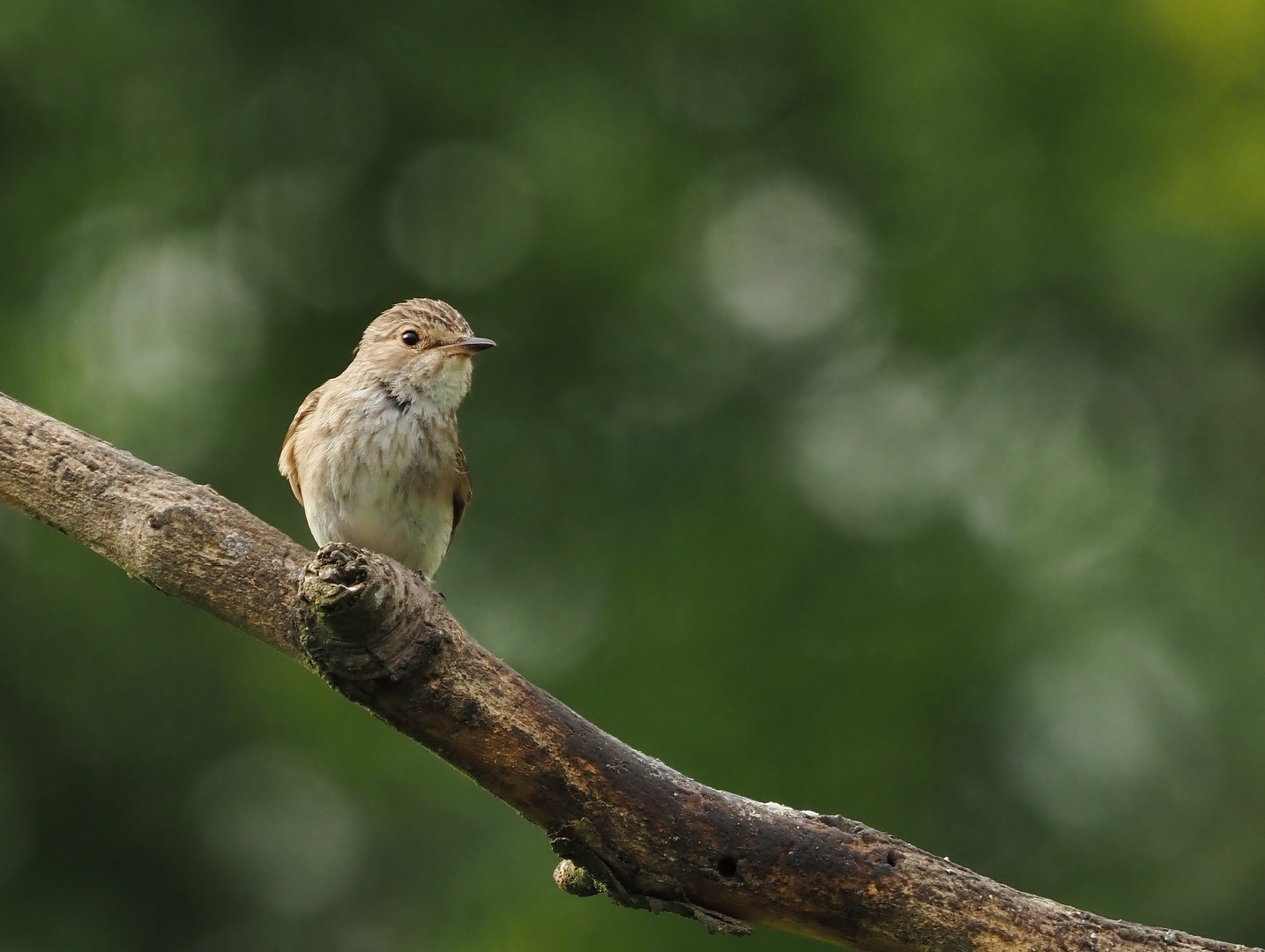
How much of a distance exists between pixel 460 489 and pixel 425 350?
2.01 ft

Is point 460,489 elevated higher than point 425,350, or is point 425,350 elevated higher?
point 425,350

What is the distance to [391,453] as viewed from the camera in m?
7.16

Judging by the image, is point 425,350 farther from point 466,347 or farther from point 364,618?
point 364,618

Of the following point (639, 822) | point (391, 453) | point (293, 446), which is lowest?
point (639, 822)

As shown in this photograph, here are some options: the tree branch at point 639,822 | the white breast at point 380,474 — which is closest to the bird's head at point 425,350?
the white breast at point 380,474

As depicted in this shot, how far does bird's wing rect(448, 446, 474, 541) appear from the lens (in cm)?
750

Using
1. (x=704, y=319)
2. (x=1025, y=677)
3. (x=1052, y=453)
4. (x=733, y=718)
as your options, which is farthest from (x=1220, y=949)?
(x=704, y=319)

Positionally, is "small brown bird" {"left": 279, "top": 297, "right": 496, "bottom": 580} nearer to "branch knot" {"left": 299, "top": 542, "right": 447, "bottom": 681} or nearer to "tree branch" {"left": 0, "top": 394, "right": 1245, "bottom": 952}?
"tree branch" {"left": 0, "top": 394, "right": 1245, "bottom": 952}

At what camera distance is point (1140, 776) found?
12344 millimetres

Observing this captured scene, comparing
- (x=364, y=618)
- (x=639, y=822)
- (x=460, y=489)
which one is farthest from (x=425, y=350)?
(x=639, y=822)

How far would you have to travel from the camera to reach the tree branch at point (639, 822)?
489cm

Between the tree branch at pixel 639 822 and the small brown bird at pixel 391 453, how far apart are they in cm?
191

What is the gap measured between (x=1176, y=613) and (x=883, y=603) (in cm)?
221

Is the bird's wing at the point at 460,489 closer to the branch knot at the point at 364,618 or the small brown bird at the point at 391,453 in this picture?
the small brown bird at the point at 391,453
